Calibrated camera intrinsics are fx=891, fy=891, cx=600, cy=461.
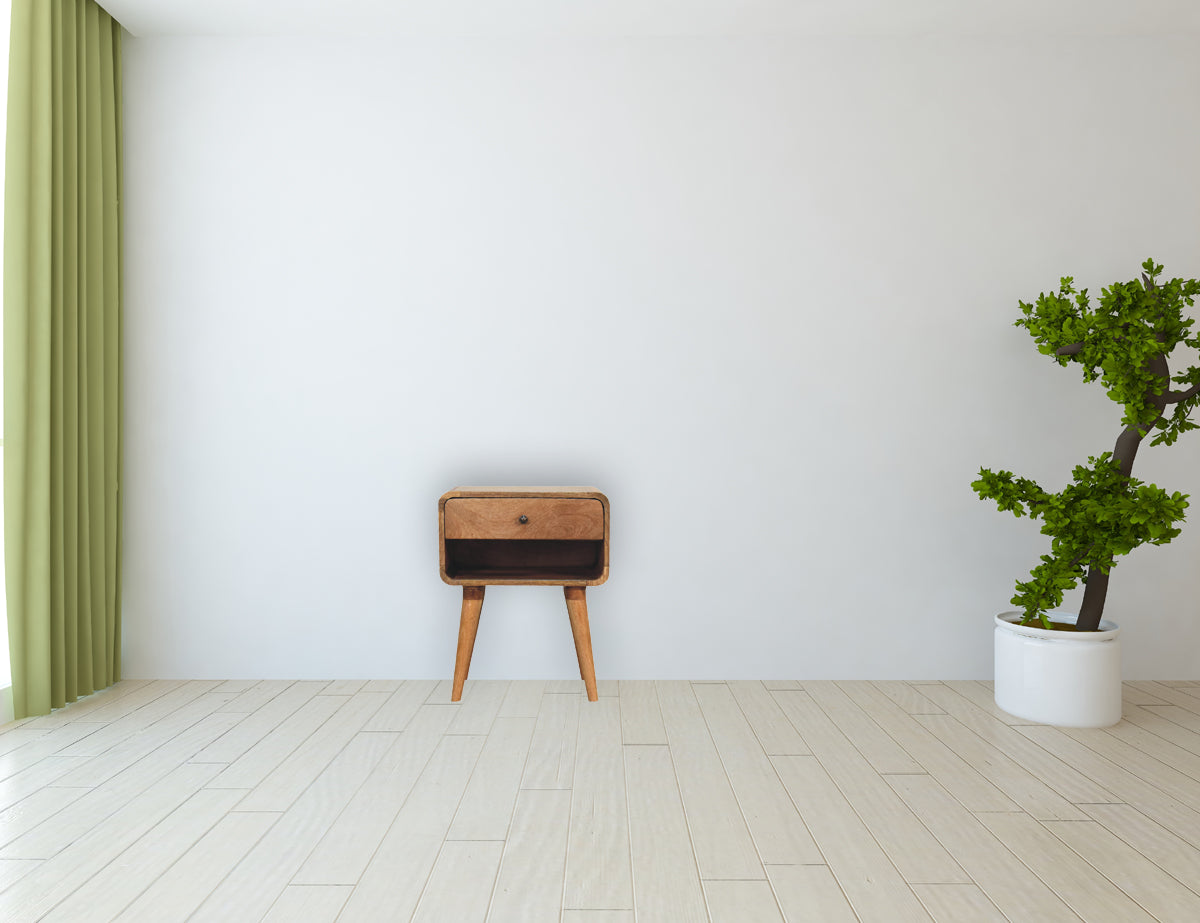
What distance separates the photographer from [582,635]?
305 cm

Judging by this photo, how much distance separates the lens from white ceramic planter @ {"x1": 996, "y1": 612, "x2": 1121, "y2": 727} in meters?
2.79

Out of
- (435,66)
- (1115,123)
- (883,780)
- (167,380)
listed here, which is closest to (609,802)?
(883,780)

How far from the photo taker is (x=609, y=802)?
2188 mm

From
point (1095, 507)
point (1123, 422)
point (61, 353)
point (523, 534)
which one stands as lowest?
point (523, 534)

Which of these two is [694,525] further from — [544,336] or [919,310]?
[919,310]

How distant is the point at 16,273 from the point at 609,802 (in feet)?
7.81

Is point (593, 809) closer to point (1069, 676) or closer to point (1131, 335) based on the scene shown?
point (1069, 676)

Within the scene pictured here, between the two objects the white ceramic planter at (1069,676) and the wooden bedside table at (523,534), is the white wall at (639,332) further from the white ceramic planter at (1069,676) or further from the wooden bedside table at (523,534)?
the white ceramic planter at (1069,676)

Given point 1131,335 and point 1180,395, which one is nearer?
point 1131,335

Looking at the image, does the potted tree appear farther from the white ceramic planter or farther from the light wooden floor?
the light wooden floor

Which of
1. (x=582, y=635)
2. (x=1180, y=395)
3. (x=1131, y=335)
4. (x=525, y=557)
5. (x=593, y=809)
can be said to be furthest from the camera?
(x=525, y=557)

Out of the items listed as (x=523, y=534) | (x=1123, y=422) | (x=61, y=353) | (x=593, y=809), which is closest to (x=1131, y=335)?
(x=1123, y=422)

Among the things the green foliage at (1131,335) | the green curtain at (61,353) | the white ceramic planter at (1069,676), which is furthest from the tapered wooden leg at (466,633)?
the green foliage at (1131,335)

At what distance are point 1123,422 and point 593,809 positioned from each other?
6.72 ft
